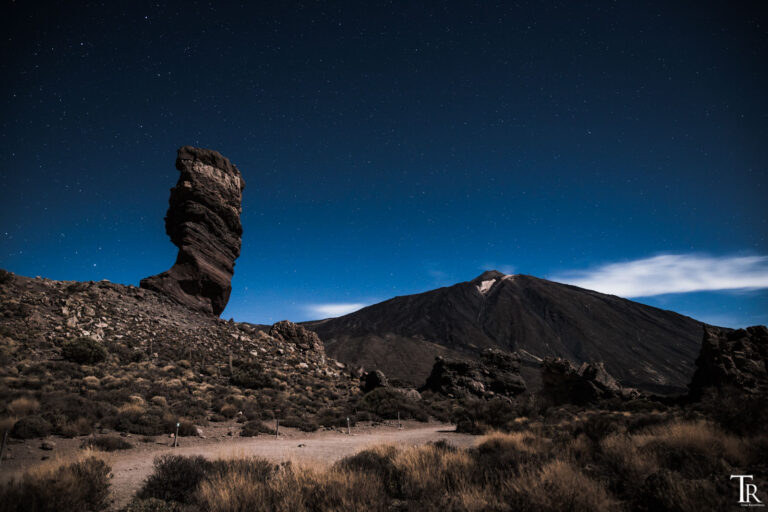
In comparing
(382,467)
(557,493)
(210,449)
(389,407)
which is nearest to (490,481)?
(557,493)

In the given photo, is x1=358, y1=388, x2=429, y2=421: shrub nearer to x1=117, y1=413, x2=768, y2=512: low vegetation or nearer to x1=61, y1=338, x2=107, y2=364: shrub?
x1=117, y1=413, x2=768, y2=512: low vegetation

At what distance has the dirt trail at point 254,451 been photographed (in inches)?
290

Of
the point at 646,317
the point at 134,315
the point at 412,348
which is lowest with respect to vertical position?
the point at 412,348

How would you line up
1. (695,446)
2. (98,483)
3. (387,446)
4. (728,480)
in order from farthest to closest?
(387,446)
(695,446)
(98,483)
(728,480)

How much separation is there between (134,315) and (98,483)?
27144 millimetres

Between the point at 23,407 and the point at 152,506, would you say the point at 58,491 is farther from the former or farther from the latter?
the point at 23,407

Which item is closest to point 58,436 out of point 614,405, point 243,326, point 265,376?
point 265,376

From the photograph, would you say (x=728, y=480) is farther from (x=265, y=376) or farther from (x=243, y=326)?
(x=243, y=326)

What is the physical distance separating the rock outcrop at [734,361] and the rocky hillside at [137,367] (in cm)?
2795

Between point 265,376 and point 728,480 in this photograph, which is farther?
point 265,376

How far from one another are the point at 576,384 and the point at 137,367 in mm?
36164

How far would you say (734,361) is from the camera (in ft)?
84.1

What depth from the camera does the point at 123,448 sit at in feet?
33.8

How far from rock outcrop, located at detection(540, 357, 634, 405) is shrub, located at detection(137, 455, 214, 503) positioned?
111 ft
